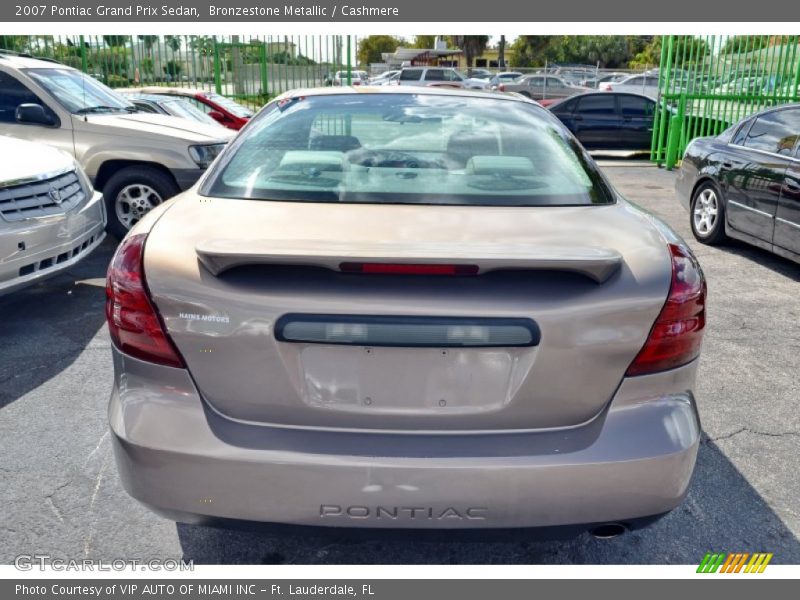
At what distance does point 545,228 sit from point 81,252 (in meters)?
4.18

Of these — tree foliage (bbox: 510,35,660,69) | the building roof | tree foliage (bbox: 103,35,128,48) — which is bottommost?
tree foliage (bbox: 103,35,128,48)

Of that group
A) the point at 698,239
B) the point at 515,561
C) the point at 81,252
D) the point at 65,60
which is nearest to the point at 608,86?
the point at 65,60

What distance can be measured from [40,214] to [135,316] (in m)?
3.20

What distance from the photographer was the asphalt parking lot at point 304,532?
2.68 metres

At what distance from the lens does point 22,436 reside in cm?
350

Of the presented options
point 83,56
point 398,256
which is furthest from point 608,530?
point 83,56

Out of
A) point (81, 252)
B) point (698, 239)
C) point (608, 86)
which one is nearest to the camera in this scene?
point (81, 252)

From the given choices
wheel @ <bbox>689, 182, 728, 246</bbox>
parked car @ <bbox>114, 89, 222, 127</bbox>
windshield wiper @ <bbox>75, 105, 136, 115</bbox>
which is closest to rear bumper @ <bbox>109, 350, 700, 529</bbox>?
wheel @ <bbox>689, 182, 728, 246</bbox>

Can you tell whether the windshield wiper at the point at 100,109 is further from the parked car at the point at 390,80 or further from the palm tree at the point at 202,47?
the parked car at the point at 390,80

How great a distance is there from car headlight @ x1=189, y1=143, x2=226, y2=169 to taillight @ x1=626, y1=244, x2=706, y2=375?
5904mm

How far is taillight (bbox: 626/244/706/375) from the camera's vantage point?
2.08 m

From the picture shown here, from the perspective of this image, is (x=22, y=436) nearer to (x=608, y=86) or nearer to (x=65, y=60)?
(x=65, y=60)

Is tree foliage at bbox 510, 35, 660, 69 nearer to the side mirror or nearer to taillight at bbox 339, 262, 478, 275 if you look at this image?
the side mirror

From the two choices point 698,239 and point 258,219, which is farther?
point 698,239
